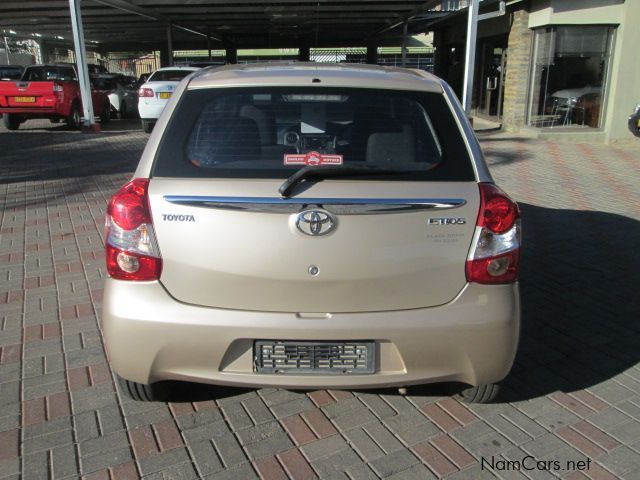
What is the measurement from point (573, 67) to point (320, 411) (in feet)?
41.1

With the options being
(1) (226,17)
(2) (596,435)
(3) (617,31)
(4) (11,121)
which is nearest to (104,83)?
(4) (11,121)

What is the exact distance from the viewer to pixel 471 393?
2953 millimetres

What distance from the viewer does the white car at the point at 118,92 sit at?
18047mm

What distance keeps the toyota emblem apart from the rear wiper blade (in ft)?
0.40

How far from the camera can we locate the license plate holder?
2490mm

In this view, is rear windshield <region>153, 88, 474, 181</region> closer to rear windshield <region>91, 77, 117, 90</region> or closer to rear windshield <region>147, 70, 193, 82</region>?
rear windshield <region>147, 70, 193, 82</region>

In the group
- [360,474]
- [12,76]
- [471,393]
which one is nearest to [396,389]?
[471,393]

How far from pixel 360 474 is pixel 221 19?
22633mm

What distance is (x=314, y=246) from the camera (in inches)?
94.3

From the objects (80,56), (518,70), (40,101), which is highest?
(80,56)

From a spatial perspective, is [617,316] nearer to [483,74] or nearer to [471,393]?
[471,393]

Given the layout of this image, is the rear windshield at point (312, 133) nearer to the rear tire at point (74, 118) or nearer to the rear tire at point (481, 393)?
the rear tire at point (481, 393)

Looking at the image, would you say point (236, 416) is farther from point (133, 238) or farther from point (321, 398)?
point (133, 238)

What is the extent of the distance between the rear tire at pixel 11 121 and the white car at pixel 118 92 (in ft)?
9.64
